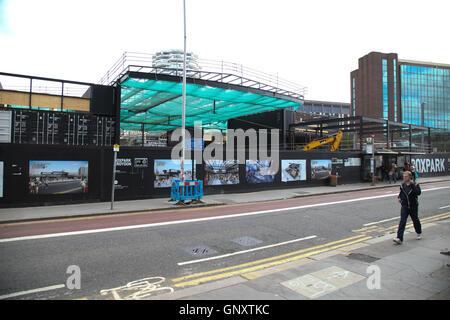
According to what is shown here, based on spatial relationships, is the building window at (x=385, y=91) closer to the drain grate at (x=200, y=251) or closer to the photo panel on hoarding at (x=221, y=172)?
the photo panel on hoarding at (x=221, y=172)

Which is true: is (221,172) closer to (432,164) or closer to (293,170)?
(293,170)

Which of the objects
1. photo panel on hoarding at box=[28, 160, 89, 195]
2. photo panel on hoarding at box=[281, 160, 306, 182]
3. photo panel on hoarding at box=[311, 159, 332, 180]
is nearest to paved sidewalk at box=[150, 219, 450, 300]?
photo panel on hoarding at box=[28, 160, 89, 195]

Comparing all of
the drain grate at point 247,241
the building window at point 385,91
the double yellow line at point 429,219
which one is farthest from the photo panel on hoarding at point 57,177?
the building window at point 385,91

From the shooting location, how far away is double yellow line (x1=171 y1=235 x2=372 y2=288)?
4836 mm

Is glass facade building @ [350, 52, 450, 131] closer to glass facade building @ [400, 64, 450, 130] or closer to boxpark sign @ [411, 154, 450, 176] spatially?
glass facade building @ [400, 64, 450, 130]

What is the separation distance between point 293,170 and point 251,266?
1694 cm

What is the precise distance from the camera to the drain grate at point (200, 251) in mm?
6305

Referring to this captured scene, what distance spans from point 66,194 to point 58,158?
182 centimetres

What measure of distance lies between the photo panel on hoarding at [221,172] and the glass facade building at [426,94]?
10876 cm

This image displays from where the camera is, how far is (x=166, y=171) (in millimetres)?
15969

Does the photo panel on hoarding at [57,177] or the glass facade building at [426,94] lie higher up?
the glass facade building at [426,94]

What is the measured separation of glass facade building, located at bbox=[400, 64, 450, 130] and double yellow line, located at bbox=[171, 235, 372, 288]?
11708 cm

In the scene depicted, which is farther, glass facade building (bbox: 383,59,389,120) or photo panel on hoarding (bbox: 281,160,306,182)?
glass facade building (bbox: 383,59,389,120)
